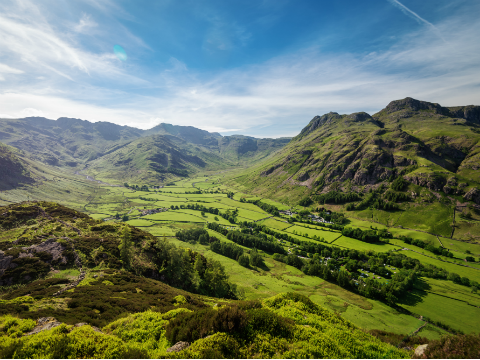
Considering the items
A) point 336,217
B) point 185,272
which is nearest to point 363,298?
point 185,272

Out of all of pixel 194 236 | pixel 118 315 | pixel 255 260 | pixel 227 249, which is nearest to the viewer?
pixel 118 315

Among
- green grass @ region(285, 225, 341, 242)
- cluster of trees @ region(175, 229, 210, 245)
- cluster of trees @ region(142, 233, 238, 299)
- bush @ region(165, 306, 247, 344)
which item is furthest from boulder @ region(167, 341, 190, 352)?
green grass @ region(285, 225, 341, 242)

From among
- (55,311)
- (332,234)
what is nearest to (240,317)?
(55,311)

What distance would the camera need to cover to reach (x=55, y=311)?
1096 inches

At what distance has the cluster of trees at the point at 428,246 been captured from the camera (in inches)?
4637

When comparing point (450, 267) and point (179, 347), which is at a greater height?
point (179, 347)

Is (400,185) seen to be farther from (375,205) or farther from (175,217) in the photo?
(175,217)

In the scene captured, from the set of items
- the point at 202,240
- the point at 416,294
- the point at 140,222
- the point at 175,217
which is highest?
the point at 175,217

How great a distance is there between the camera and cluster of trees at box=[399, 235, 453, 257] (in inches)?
4637

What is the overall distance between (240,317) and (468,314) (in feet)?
377

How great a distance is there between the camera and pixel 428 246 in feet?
408

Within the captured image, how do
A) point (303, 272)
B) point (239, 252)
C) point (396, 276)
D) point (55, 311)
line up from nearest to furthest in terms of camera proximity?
1. point (55, 311)
2. point (396, 276)
3. point (303, 272)
4. point (239, 252)

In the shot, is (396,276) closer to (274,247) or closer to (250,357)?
(274,247)

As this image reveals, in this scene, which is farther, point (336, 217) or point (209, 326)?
point (336, 217)
